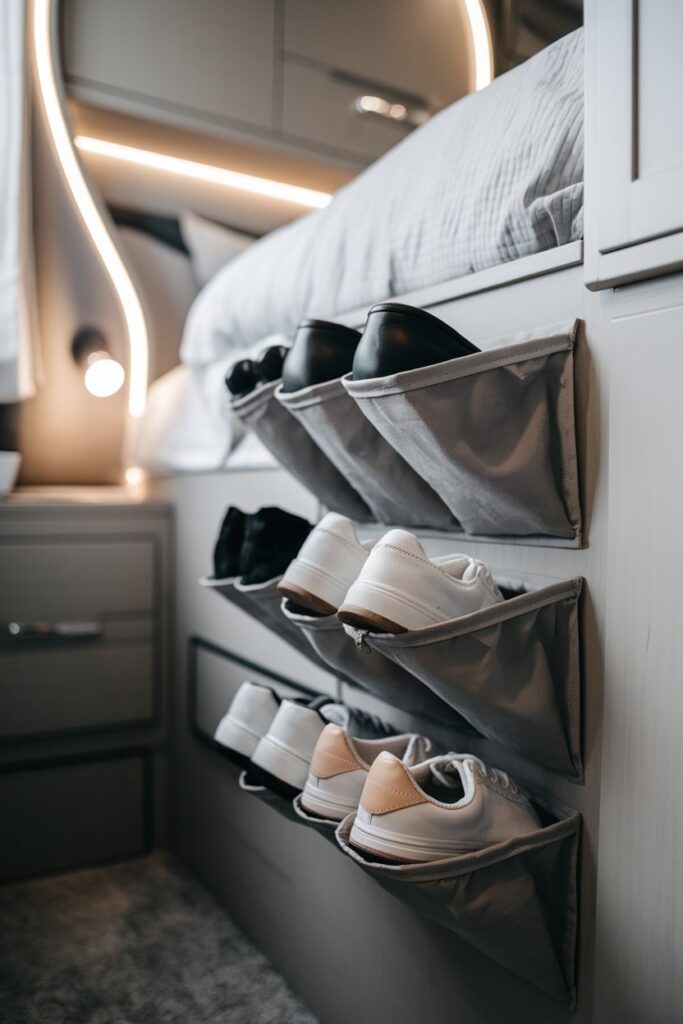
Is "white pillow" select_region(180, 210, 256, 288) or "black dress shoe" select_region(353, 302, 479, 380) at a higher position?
"white pillow" select_region(180, 210, 256, 288)

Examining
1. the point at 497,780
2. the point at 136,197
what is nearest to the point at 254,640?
the point at 497,780

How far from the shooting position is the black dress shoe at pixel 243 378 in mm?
897

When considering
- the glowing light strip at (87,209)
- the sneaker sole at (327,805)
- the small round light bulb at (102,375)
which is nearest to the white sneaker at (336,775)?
the sneaker sole at (327,805)

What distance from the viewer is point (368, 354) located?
0.62 meters

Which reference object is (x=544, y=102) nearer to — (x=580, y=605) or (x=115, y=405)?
(x=580, y=605)

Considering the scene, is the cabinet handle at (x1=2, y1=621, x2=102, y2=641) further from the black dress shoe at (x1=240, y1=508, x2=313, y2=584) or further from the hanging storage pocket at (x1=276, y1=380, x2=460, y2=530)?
the hanging storage pocket at (x1=276, y1=380, x2=460, y2=530)

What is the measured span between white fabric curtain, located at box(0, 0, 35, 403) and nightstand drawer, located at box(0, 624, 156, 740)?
1.71ft

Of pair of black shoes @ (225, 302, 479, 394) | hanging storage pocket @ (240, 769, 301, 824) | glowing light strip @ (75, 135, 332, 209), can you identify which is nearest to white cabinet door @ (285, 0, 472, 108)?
glowing light strip @ (75, 135, 332, 209)

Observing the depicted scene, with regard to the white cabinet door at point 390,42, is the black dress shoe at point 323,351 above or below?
below

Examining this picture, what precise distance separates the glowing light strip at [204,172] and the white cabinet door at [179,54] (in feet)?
0.40

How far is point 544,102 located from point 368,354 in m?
0.26

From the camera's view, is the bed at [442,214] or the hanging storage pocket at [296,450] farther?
the hanging storage pocket at [296,450]

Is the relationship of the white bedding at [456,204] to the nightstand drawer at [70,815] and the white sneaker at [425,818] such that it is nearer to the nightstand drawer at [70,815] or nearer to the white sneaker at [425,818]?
the white sneaker at [425,818]

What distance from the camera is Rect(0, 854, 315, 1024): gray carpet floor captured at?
3.31ft
